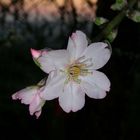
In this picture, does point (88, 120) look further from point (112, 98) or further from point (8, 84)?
point (8, 84)

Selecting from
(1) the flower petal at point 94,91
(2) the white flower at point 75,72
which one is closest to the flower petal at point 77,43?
(2) the white flower at point 75,72

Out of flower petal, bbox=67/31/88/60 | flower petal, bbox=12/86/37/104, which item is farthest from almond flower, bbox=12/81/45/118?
flower petal, bbox=67/31/88/60

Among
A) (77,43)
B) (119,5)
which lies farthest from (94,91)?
(119,5)

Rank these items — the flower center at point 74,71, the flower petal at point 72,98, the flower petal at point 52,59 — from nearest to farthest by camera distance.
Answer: the flower petal at point 52,59 < the flower petal at point 72,98 < the flower center at point 74,71

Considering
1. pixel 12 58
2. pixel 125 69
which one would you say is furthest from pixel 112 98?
pixel 12 58

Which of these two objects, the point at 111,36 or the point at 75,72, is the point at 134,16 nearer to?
the point at 111,36

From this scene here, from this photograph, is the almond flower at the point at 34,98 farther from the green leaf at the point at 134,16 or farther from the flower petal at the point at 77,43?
the green leaf at the point at 134,16
